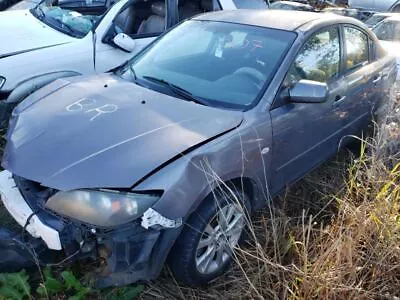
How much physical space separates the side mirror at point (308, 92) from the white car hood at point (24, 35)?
102 inches

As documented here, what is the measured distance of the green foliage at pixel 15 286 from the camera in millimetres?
2336

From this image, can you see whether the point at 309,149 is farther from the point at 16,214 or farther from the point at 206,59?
the point at 16,214

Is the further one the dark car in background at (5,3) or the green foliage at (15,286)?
the dark car in background at (5,3)

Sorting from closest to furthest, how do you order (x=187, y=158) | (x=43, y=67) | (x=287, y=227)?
(x=187, y=158) → (x=287, y=227) → (x=43, y=67)

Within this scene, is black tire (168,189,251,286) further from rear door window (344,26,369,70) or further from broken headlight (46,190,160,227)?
rear door window (344,26,369,70)

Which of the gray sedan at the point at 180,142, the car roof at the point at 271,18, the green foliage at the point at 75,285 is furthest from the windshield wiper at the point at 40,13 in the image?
the green foliage at the point at 75,285

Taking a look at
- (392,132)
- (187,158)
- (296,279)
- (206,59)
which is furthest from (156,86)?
(392,132)

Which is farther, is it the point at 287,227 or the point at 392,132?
the point at 392,132

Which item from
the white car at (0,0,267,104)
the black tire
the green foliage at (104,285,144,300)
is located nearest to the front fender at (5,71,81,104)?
the white car at (0,0,267,104)

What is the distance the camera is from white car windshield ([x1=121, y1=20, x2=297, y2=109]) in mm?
2844

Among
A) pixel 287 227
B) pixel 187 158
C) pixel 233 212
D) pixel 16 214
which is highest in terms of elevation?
pixel 187 158

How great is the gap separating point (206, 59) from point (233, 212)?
1165mm

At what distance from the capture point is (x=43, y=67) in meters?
4.02

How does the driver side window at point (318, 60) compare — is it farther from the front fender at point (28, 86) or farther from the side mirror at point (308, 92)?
the front fender at point (28, 86)
